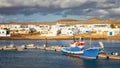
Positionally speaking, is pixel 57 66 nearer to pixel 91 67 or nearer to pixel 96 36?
pixel 91 67

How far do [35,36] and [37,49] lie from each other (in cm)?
6392

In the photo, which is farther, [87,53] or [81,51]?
[81,51]

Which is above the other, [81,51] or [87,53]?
[81,51]

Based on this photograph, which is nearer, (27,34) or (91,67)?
(91,67)

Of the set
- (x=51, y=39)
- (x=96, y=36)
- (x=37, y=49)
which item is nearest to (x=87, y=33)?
(x=96, y=36)

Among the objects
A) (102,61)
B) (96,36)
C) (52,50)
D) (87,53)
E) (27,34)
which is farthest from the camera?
(27,34)

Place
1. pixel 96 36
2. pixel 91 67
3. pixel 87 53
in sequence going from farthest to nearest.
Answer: pixel 96 36, pixel 87 53, pixel 91 67

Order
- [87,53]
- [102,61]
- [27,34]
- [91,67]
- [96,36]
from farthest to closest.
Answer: [27,34], [96,36], [87,53], [102,61], [91,67]

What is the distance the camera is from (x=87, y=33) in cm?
16412

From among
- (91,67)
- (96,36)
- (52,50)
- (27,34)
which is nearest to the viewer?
(91,67)

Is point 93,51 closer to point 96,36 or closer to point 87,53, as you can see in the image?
point 87,53

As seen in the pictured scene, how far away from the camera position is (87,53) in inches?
2813

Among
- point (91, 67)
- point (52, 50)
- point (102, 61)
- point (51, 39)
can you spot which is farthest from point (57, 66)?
point (51, 39)

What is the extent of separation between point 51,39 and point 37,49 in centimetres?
6108
